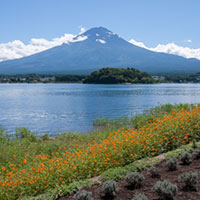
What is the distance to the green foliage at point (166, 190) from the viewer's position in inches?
215

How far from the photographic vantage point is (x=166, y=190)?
17.9ft

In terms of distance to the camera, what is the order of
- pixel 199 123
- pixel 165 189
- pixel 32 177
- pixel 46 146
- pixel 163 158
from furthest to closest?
1. pixel 46 146
2. pixel 199 123
3. pixel 163 158
4. pixel 32 177
5. pixel 165 189

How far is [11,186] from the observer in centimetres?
679

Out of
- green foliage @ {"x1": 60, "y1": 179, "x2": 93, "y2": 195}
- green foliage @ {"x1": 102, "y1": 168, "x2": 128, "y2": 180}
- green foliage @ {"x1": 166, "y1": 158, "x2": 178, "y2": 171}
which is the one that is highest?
green foliage @ {"x1": 166, "y1": 158, "x2": 178, "y2": 171}

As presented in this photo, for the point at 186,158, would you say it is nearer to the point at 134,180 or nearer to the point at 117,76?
the point at 134,180

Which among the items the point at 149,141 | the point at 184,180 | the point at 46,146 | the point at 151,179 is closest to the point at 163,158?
the point at 149,141

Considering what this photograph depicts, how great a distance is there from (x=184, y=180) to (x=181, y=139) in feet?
14.0

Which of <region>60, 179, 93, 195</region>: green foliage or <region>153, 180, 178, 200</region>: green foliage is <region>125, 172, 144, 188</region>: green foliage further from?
<region>60, 179, 93, 195</region>: green foliage

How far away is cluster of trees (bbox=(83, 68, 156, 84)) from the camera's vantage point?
125 metres

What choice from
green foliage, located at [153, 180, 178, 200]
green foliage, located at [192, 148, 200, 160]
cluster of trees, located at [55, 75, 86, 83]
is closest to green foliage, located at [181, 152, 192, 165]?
green foliage, located at [192, 148, 200, 160]

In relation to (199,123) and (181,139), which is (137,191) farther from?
(199,123)

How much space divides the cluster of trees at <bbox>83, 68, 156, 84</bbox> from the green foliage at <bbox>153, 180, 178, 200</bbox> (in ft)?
390

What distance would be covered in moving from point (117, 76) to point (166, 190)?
119 meters

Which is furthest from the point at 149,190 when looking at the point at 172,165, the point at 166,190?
the point at 172,165
